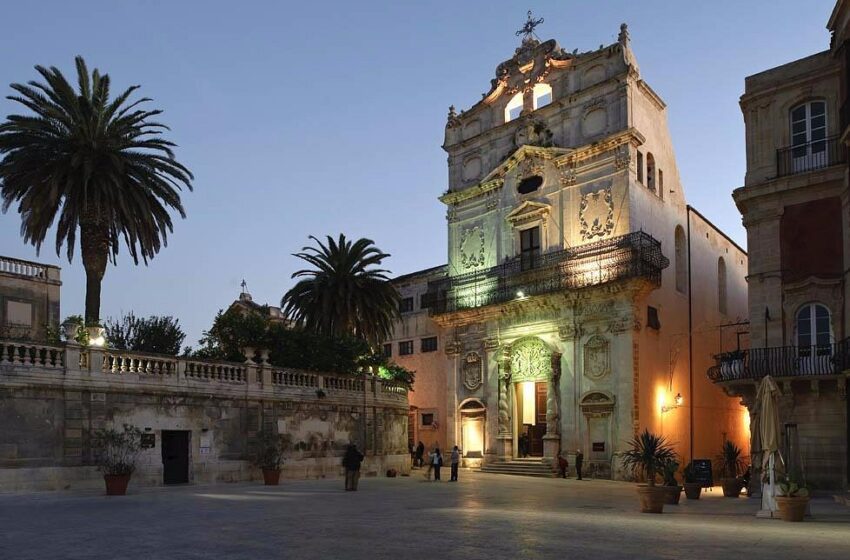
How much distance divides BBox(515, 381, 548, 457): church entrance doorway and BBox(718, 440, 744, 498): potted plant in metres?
12.1

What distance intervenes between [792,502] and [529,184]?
28.7 meters

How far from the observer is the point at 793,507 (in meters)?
17.0

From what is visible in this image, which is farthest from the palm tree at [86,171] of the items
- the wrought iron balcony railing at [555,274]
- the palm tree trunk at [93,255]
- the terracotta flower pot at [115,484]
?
the wrought iron balcony railing at [555,274]

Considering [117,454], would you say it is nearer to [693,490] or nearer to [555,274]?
[693,490]

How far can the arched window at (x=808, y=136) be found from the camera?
2589 cm

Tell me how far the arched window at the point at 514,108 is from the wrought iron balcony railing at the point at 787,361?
74.4ft

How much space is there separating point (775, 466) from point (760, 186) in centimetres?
1142

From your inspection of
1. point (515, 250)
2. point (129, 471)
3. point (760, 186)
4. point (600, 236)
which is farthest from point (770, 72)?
point (129, 471)

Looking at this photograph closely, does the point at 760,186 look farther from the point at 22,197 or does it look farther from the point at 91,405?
the point at 22,197

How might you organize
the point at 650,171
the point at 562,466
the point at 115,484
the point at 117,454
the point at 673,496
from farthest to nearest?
the point at 650,171 → the point at 562,466 → the point at 117,454 → the point at 115,484 → the point at 673,496

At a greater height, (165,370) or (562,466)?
(165,370)

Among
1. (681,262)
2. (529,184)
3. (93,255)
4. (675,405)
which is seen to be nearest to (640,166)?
(681,262)

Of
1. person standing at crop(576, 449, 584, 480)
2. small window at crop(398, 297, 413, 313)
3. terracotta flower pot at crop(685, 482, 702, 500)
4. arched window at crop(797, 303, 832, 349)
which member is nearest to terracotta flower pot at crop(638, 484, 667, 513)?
terracotta flower pot at crop(685, 482, 702, 500)

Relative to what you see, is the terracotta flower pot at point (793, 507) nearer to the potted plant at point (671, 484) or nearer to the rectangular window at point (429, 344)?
the potted plant at point (671, 484)
